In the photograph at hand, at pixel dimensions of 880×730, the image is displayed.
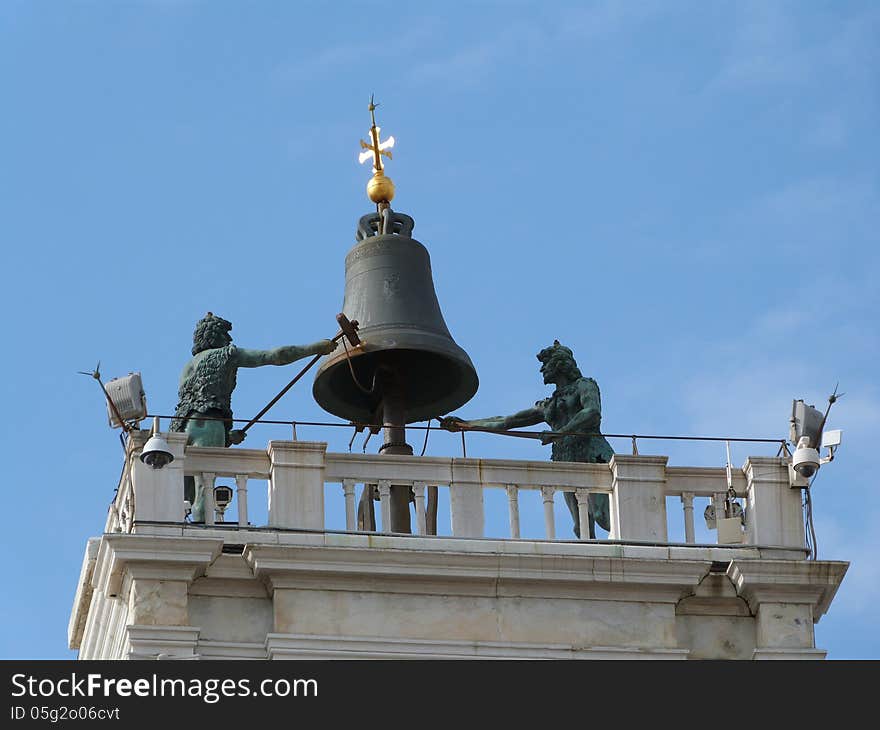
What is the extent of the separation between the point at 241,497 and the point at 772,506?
483 centimetres

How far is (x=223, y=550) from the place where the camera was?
60312 millimetres

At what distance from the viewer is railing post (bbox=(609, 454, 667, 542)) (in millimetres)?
61312

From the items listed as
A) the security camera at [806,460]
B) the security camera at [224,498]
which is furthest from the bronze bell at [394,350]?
the security camera at [806,460]

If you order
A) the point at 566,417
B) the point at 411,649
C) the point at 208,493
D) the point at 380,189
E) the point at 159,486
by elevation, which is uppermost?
the point at 380,189

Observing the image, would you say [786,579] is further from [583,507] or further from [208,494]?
[208,494]

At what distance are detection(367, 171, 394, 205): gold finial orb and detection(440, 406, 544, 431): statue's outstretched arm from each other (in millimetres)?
2317

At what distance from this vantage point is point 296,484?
61062 millimetres

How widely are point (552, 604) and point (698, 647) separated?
1388 mm

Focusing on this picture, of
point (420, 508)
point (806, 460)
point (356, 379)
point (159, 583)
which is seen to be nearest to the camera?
point (159, 583)

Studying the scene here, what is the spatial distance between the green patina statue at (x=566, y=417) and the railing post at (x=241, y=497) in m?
3.06

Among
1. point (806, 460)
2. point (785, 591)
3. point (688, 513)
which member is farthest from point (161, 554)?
point (806, 460)

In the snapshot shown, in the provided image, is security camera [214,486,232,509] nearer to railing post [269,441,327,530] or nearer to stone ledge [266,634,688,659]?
railing post [269,441,327,530]
